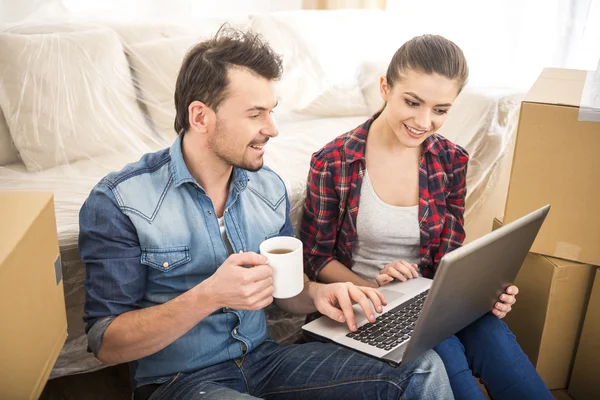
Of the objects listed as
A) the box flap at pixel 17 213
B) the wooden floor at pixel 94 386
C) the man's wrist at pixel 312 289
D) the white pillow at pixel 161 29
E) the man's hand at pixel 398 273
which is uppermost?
the white pillow at pixel 161 29

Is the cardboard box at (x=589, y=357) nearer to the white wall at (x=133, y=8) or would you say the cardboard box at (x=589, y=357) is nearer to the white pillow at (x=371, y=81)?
the white pillow at (x=371, y=81)

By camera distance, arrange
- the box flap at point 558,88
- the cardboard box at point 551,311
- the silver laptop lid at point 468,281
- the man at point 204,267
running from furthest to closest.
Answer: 1. the cardboard box at point 551,311
2. the box flap at point 558,88
3. the man at point 204,267
4. the silver laptop lid at point 468,281

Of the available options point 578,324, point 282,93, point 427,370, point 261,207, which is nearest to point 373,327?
point 427,370

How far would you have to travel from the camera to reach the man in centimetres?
107

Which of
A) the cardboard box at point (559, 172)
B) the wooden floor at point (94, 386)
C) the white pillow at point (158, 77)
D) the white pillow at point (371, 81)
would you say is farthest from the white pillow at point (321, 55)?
the wooden floor at point (94, 386)

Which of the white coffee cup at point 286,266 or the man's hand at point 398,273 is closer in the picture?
the white coffee cup at point 286,266

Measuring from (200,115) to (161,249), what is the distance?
0.87 feet

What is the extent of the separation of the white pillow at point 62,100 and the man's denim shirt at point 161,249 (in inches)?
25.9

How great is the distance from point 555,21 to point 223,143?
1.89 meters

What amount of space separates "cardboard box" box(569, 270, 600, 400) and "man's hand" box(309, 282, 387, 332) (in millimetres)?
703

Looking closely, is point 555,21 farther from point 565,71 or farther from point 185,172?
point 185,172

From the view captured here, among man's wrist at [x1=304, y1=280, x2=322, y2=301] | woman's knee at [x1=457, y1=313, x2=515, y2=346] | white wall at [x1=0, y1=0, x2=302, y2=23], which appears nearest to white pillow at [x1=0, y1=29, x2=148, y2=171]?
white wall at [x1=0, y1=0, x2=302, y2=23]

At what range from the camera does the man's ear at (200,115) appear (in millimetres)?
1170

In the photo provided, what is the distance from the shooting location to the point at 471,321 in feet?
4.15
